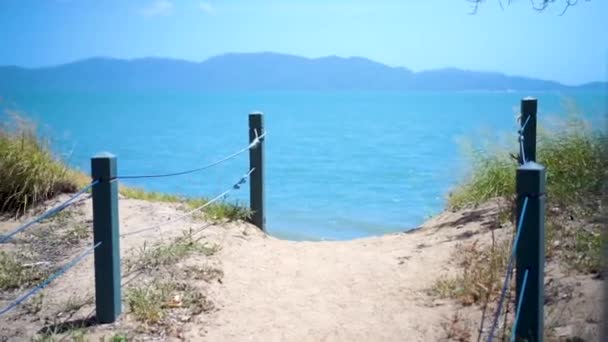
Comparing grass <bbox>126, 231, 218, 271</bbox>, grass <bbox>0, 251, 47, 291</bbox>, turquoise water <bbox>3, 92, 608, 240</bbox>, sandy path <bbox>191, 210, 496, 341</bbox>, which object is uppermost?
grass <bbox>126, 231, 218, 271</bbox>

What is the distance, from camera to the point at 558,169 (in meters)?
8.75

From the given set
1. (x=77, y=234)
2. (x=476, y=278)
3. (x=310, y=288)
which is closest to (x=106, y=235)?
(x=310, y=288)

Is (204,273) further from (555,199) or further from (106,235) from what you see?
(555,199)

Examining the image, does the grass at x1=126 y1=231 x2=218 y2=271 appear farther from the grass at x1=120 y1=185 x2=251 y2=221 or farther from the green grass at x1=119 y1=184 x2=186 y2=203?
the green grass at x1=119 y1=184 x2=186 y2=203

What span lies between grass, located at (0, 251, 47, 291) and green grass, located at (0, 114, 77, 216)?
6.68ft

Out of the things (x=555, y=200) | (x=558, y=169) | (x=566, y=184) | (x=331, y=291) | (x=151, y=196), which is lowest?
(x=331, y=291)

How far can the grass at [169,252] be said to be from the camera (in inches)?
257

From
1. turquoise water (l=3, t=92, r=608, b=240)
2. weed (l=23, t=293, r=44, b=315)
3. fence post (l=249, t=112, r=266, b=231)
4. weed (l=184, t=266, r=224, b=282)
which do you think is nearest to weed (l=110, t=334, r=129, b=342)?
weed (l=23, t=293, r=44, b=315)

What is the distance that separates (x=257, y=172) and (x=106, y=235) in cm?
353

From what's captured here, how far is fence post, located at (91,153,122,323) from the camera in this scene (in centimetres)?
524

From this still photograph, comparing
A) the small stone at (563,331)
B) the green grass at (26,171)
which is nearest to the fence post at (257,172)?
the green grass at (26,171)

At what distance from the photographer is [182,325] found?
18.1ft

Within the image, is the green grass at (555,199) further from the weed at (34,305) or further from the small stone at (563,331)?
the weed at (34,305)

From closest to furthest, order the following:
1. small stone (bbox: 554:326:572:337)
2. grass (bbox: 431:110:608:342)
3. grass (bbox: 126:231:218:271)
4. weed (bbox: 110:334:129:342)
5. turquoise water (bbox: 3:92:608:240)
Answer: small stone (bbox: 554:326:572:337), weed (bbox: 110:334:129:342), grass (bbox: 431:110:608:342), grass (bbox: 126:231:218:271), turquoise water (bbox: 3:92:608:240)
